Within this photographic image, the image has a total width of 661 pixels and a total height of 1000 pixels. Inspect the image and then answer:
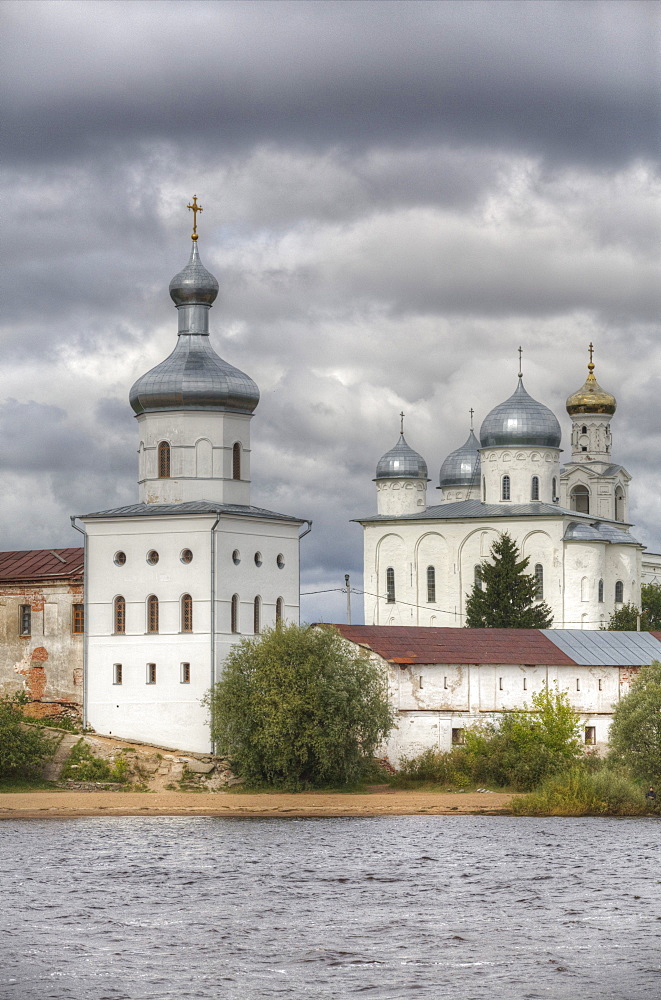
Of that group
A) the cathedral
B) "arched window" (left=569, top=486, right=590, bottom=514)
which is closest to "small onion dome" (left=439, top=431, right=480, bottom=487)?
the cathedral

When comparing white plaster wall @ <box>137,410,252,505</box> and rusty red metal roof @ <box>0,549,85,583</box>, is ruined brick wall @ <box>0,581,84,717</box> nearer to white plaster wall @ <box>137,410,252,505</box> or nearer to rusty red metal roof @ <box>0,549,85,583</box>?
rusty red metal roof @ <box>0,549,85,583</box>

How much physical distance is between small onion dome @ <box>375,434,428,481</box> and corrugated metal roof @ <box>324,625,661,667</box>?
71.8ft

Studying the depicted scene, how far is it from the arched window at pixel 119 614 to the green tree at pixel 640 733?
13.2 m

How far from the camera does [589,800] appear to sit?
4188 cm

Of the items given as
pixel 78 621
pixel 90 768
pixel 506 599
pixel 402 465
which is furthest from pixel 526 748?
pixel 402 465

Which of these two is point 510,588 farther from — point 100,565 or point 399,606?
point 100,565

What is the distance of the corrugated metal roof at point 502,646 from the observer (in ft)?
157

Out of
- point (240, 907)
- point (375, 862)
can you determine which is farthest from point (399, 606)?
point (240, 907)

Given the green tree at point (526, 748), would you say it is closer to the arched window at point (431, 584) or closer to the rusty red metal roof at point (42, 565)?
the rusty red metal roof at point (42, 565)

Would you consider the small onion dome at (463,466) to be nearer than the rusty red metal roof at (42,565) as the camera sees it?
No

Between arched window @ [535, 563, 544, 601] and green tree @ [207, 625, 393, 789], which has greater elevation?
arched window @ [535, 563, 544, 601]

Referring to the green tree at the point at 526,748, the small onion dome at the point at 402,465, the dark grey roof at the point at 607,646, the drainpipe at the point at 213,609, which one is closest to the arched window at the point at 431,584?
the small onion dome at the point at 402,465

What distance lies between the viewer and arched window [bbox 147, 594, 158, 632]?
46831 millimetres

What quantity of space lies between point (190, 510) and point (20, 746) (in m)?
7.77
